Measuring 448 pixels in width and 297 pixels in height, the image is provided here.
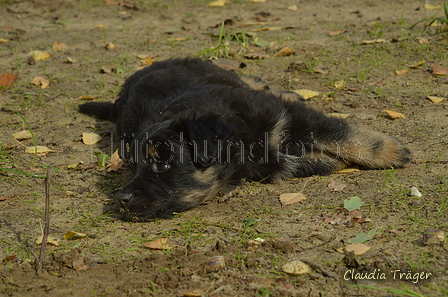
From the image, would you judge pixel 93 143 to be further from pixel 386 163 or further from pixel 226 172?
pixel 386 163

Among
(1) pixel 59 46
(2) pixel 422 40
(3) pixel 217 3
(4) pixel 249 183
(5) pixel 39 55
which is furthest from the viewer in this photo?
(3) pixel 217 3

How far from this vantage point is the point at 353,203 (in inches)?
151

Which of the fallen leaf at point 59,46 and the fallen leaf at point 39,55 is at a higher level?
the fallen leaf at point 59,46

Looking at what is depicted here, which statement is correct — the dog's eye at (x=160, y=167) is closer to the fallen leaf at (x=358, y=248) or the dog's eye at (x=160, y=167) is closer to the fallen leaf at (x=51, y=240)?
the fallen leaf at (x=51, y=240)

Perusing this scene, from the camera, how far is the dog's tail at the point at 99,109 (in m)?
6.14

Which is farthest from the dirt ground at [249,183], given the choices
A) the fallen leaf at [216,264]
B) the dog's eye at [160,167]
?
the dog's eye at [160,167]

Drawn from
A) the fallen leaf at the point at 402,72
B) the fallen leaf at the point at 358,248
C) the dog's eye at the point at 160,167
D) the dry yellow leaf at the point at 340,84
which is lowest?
the dog's eye at the point at 160,167

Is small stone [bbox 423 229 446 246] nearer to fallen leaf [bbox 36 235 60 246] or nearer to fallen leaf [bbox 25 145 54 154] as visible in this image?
fallen leaf [bbox 36 235 60 246]

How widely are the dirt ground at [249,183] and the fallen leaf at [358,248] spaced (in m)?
0.04

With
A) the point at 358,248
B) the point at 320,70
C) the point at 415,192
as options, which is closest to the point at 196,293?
the point at 358,248

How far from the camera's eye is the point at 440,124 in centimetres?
510

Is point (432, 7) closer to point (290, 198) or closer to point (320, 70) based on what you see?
point (320, 70)

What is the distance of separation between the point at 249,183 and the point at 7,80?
414 cm

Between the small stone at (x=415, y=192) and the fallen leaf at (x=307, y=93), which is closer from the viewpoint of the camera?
the small stone at (x=415, y=192)
